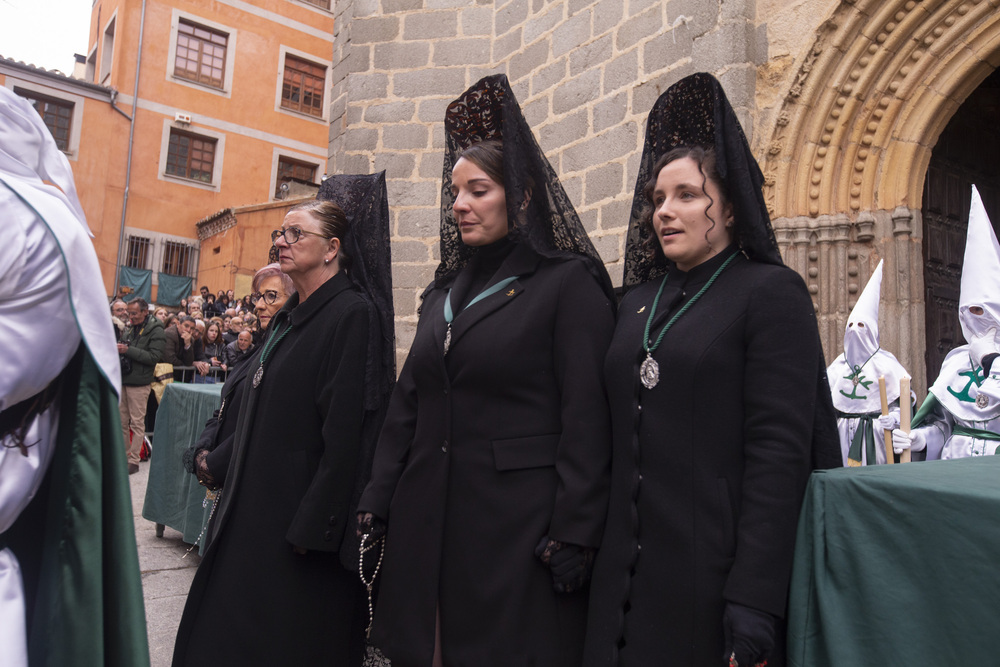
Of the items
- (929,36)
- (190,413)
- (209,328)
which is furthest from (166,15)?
(929,36)

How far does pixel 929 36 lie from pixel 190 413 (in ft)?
17.5

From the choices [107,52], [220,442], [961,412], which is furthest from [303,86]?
[961,412]

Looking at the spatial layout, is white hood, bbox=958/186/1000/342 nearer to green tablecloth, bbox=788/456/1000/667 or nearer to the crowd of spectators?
green tablecloth, bbox=788/456/1000/667

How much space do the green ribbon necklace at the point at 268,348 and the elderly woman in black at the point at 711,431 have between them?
1.27 metres

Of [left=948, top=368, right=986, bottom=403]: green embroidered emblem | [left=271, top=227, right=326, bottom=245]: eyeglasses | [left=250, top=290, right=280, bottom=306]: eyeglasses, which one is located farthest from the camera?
[left=948, top=368, right=986, bottom=403]: green embroidered emblem

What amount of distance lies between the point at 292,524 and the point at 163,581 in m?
2.63

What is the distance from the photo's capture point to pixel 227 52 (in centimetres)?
2364

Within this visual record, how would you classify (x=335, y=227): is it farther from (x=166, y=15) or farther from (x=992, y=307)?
(x=166, y=15)

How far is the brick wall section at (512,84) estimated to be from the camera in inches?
228

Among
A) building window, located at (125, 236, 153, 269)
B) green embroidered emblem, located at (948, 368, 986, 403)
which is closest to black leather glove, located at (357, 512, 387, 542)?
green embroidered emblem, located at (948, 368, 986, 403)

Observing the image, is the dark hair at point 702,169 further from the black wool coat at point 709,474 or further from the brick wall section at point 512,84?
the brick wall section at point 512,84

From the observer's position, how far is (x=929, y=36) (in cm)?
458

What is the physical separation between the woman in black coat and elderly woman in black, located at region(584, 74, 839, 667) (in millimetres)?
105

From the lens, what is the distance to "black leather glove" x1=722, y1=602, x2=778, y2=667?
146 centimetres
